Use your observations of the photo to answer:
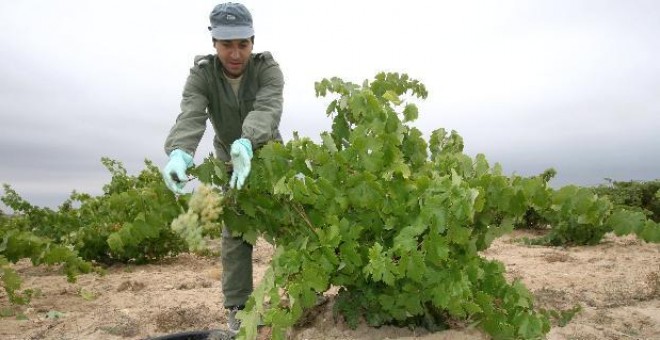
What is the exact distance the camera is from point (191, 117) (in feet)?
11.5

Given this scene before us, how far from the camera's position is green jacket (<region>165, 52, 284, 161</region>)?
3.38m

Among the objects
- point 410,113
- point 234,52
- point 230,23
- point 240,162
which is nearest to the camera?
point 240,162

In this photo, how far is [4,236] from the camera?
397 cm

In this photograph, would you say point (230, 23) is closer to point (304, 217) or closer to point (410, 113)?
point (410, 113)

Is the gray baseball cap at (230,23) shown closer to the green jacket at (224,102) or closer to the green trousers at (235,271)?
the green jacket at (224,102)

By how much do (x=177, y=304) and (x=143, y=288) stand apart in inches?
34.9

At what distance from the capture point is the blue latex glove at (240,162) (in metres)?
2.80

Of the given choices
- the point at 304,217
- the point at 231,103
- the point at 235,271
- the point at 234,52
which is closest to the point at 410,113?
the point at 304,217

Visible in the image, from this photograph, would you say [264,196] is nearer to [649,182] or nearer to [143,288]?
[143,288]

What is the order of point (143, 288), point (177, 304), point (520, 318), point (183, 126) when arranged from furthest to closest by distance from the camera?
point (143, 288)
point (177, 304)
point (183, 126)
point (520, 318)

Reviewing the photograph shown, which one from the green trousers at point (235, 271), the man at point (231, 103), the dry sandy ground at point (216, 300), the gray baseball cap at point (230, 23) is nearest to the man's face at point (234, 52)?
the man at point (231, 103)

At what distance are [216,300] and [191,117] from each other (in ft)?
6.76

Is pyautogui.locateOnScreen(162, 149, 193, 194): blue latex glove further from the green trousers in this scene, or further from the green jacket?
the green trousers

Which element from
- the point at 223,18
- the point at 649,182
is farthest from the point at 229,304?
the point at 649,182
